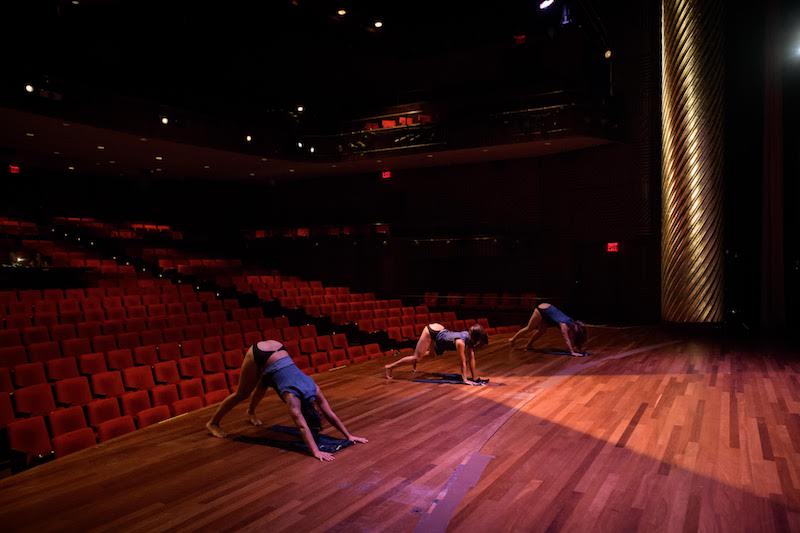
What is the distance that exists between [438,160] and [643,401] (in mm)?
8293

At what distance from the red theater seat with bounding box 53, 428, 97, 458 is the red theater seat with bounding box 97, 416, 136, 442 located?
0.20ft

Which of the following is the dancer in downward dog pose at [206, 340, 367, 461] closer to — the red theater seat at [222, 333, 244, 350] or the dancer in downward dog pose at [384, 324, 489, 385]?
the dancer in downward dog pose at [384, 324, 489, 385]

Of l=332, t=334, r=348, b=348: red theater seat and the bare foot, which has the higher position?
l=332, t=334, r=348, b=348: red theater seat

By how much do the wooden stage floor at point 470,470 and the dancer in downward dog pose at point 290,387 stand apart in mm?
178

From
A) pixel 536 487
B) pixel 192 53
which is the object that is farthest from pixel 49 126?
pixel 536 487

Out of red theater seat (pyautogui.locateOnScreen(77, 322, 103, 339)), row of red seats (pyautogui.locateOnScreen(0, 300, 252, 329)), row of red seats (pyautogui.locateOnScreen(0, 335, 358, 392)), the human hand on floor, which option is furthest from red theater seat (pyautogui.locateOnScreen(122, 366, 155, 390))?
the human hand on floor

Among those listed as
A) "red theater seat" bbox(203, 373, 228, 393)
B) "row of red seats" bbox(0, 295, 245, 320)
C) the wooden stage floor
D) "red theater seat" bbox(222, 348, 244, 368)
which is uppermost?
"row of red seats" bbox(0, 295, 245, 320)

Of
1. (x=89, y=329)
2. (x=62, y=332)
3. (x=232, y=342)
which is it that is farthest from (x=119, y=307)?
(x=232, y=342)

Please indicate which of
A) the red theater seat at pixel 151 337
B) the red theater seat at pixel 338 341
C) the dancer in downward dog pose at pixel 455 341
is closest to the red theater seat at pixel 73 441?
the red theater seat at pixel 151 337

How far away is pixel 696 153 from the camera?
28.7ft

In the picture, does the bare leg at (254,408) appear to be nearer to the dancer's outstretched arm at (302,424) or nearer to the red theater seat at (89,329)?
the dancer's outstretched arm at (302,424)

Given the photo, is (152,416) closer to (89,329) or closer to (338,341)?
(89,329)

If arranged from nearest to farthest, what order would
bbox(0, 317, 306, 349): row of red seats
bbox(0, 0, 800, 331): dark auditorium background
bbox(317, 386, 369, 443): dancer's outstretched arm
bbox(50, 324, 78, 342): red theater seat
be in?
1. bbox(317, 386, 369, 443): dancer's outstretched arm
2. bbox(0, 317, 306, 349): row of red seats
3. bbox(50, 324, 78, 342): red theater seat
4. bbox(0, 0, 800, 331): dark auditorium background

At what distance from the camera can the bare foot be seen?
3.94m
